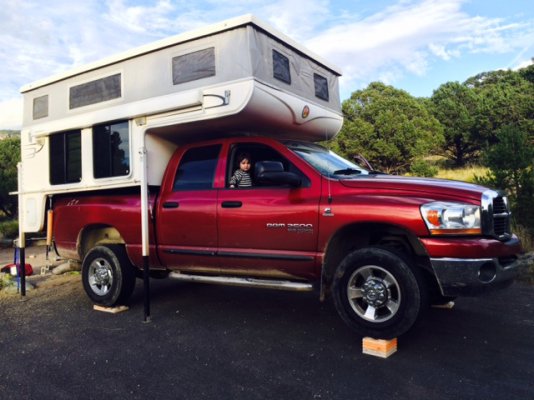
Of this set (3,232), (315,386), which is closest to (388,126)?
(3,232)

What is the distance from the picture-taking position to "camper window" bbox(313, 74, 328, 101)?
6.28m

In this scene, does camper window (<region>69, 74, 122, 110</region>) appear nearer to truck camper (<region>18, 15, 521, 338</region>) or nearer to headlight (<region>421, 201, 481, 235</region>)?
truck camper (<region>18, 15, 521, 338</region>)

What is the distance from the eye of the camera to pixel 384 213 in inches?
162

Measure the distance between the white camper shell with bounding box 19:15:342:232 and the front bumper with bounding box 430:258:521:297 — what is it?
2558 millimetres

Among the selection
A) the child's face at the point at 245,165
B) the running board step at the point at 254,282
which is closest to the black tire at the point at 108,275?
the running board step at the point at 254,282

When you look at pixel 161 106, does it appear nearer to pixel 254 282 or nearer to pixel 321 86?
pixel 321 86

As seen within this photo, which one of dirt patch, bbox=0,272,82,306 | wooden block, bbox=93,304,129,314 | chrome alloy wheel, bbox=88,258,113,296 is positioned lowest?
→ wooden block, bbox=93,304,129,314

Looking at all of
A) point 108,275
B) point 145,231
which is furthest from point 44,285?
point 145,231

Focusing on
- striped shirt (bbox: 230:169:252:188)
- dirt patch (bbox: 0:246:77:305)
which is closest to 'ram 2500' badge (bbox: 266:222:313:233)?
striped shirt (bbox: 230:169:252:188)

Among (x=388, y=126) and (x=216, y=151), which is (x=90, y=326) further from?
(x=388, y=126)

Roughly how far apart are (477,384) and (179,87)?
14.0 feet

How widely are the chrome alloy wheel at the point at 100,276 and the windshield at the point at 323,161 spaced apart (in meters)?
2.90

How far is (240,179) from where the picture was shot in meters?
5.20

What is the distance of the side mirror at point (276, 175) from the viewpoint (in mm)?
4539
